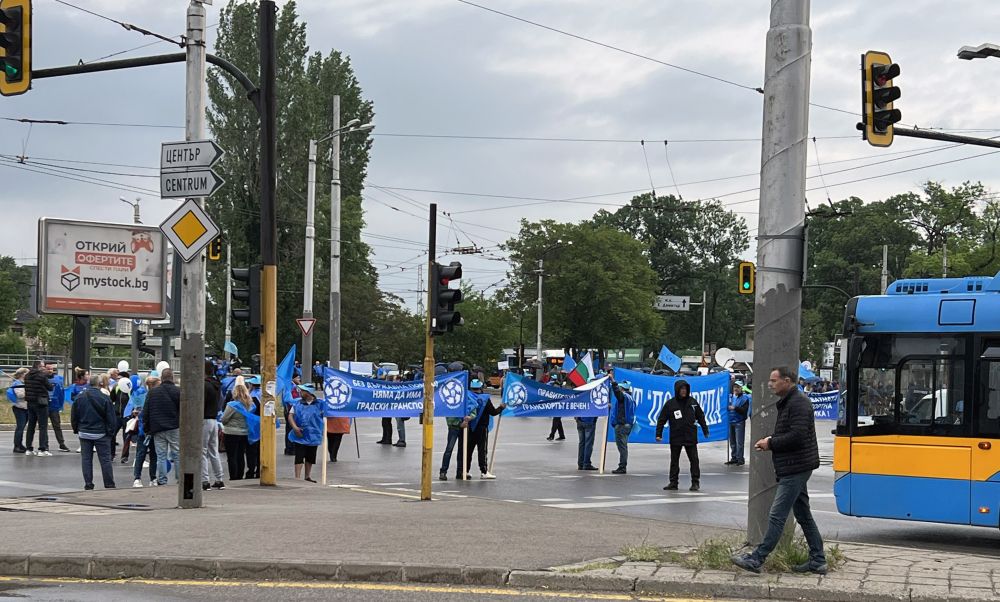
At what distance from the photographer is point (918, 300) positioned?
13945 mm

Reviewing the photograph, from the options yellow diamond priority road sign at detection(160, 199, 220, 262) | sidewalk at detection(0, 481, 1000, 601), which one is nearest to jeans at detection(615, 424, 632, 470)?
sidewalk at detection(0, 481, 1000, 601)

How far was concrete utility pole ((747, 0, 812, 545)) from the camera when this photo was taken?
1012cm

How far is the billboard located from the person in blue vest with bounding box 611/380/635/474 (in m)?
13.0

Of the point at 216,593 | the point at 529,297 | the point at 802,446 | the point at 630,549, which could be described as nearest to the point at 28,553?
the point at 216,593

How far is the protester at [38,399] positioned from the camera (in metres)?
24.1

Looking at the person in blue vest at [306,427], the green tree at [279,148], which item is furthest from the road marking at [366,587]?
the green tree at [279,148]

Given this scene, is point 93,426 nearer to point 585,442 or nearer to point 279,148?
point 585,442

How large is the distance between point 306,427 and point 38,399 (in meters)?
7.31

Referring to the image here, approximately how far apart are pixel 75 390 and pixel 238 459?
7.05 meters

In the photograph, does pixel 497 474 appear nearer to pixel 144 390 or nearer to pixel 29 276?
pixel 144 390

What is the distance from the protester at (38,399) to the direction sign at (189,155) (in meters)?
11.0

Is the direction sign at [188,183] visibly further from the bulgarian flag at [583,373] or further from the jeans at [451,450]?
the bulgarian flag at [583,373]

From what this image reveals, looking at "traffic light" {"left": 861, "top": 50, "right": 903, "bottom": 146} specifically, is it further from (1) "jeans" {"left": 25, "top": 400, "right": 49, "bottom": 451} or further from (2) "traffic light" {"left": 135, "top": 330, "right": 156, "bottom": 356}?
(2) "traffic light" {"left": 135, "top": 330, "right": 156, "bottom": 356}

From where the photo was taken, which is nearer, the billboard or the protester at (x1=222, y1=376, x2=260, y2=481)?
the protester at (x1=222, y1=376, x2=260, y2=481)
